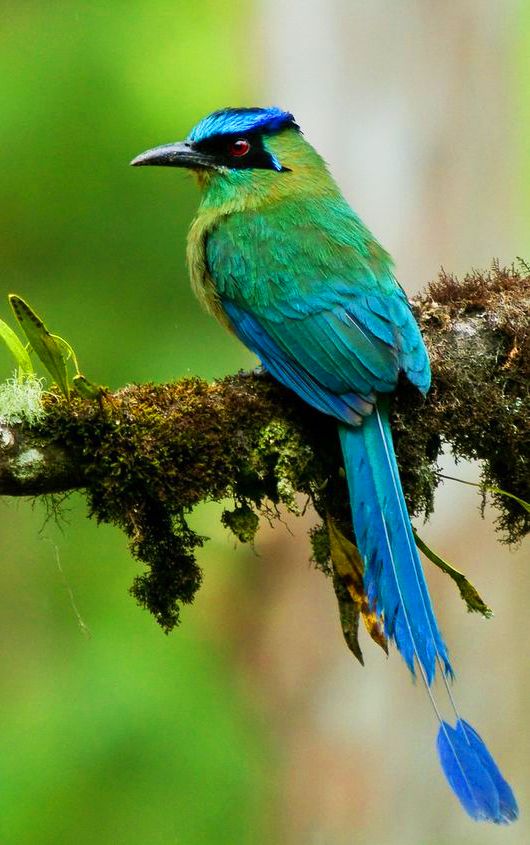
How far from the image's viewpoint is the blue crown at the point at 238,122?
3.82 meters

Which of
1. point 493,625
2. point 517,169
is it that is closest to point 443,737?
point 493,625

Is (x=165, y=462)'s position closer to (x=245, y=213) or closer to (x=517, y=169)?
(x=245, y=213)

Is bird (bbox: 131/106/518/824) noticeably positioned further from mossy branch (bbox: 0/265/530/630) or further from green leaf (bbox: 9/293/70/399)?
green leaf (bbox: 9/293/70/399)

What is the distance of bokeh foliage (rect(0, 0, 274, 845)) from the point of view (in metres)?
6.34

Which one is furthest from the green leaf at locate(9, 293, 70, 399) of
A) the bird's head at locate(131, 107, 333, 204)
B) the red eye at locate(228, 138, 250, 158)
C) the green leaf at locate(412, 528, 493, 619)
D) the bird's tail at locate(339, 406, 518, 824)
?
the red eye at locate(228, 138, 250, 158)

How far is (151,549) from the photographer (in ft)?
9.77

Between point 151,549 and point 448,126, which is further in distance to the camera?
point 448,126

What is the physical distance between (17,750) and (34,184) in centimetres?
339

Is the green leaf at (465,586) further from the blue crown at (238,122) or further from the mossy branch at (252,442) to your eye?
the blue crown at (238,122)

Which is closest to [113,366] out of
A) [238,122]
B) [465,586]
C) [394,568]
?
[238,122]

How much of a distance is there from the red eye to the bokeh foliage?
313cm

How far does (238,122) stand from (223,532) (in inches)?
144

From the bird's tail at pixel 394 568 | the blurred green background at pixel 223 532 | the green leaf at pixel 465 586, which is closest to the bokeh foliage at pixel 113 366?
the blurred green background at pixel 223 532

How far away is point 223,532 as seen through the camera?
7086mm
